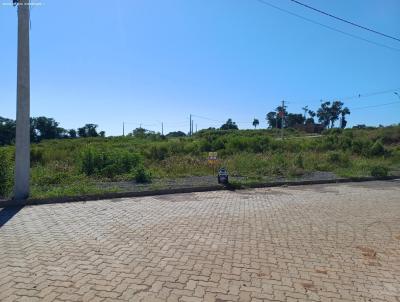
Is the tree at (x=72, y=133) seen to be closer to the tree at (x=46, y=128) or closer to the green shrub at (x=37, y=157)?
the tree at (x=46, y=128)

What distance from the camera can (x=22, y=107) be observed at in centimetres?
953

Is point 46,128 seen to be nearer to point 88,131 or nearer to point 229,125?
point 88,131

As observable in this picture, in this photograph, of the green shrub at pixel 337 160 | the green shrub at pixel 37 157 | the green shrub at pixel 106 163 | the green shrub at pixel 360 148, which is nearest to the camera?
the green shrub at pixel 106 163

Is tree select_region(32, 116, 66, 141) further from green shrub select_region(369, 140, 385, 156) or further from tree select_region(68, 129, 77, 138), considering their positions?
green shrub select_region(369, 140, 385, 156)

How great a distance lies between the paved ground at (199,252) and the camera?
4.07 m

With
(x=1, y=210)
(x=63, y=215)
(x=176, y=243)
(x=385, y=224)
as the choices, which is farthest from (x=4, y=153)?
(x=385, y=224)

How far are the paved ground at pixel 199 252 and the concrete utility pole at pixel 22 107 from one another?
4.09 feet

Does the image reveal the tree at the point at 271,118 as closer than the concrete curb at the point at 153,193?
No

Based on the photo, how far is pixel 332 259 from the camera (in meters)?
5.19

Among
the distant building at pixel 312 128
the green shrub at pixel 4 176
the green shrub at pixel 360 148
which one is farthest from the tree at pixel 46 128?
the green shrub at pixel 4 176

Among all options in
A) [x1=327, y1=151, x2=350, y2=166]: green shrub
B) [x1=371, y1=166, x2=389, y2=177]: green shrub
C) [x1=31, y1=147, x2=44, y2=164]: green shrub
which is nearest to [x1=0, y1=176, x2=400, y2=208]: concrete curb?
[x1=371, y1=166, x2=389, y2=177]: green shrub

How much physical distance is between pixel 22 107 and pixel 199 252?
6882 mm

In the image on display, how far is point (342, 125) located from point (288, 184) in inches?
3342

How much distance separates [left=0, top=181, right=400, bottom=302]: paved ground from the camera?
407cm
